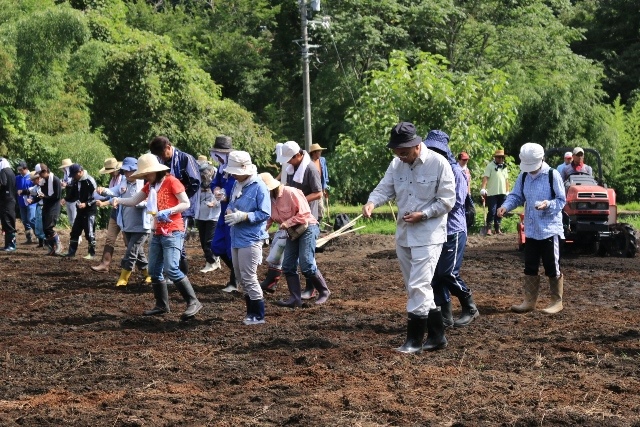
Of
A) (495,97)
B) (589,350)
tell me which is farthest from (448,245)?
(495,97)

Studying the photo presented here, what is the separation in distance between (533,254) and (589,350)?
228 centimetres

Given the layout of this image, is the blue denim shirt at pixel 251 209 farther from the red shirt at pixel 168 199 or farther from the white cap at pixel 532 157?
the white cap at pixel 532 157

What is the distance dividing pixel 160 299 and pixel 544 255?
4.00 m

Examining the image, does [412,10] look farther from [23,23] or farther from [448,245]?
[448,245]

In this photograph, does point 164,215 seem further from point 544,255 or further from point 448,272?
point 544,255

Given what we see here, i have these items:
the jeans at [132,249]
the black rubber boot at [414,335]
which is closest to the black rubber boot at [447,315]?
the black rubber boot at [414,335]

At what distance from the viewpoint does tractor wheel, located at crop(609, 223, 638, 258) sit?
16453 millimetres

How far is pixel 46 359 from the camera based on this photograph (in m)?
8.59

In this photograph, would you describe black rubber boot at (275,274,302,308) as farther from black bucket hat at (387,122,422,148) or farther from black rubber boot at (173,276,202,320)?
black bucket hat at (387,122,422,148)

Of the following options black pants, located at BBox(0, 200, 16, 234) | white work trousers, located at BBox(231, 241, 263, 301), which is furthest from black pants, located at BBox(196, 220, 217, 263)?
black pants, located at BBox(0, 200, 16, 234)

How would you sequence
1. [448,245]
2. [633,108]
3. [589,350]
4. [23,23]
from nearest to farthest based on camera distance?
[589,350]
[448,245]
[23,23]
[633,108]

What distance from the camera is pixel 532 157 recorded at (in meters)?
10.5

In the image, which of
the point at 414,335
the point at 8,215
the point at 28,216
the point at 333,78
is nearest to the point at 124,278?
the point at 414,335

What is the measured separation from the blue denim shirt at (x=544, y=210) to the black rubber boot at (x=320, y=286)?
89.2 inches
